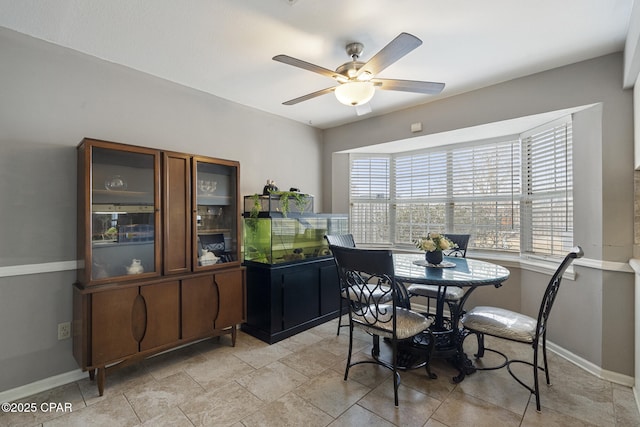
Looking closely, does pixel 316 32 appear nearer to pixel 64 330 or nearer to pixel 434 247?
pixel 434 247

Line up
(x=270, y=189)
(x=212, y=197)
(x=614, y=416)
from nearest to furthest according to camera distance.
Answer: (x=614, y=416), (x=212, y=197), (x=270, y=189)

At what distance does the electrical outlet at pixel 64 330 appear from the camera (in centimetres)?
227

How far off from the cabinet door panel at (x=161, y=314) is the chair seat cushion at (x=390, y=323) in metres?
1.50

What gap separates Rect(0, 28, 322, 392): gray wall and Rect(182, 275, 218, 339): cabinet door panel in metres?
0.83

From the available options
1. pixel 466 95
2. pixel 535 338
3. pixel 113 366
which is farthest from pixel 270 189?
pixel 535 338

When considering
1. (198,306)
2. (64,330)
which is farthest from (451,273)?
(64,330)

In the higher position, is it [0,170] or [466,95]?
[466,95]

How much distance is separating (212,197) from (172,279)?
0.84 meters

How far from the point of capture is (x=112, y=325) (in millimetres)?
2158

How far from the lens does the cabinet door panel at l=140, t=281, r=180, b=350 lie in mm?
2330

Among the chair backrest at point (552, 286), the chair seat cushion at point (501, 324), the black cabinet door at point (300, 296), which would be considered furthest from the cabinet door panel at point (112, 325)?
the chair backrest at point (552, 286)

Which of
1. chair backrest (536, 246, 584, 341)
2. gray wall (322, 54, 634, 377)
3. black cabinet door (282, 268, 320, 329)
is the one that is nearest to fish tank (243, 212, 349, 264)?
black cabinet door (282, 268, 320, 329)

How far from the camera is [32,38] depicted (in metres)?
2.17

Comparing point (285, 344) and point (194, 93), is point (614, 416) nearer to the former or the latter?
point (285, 344)
